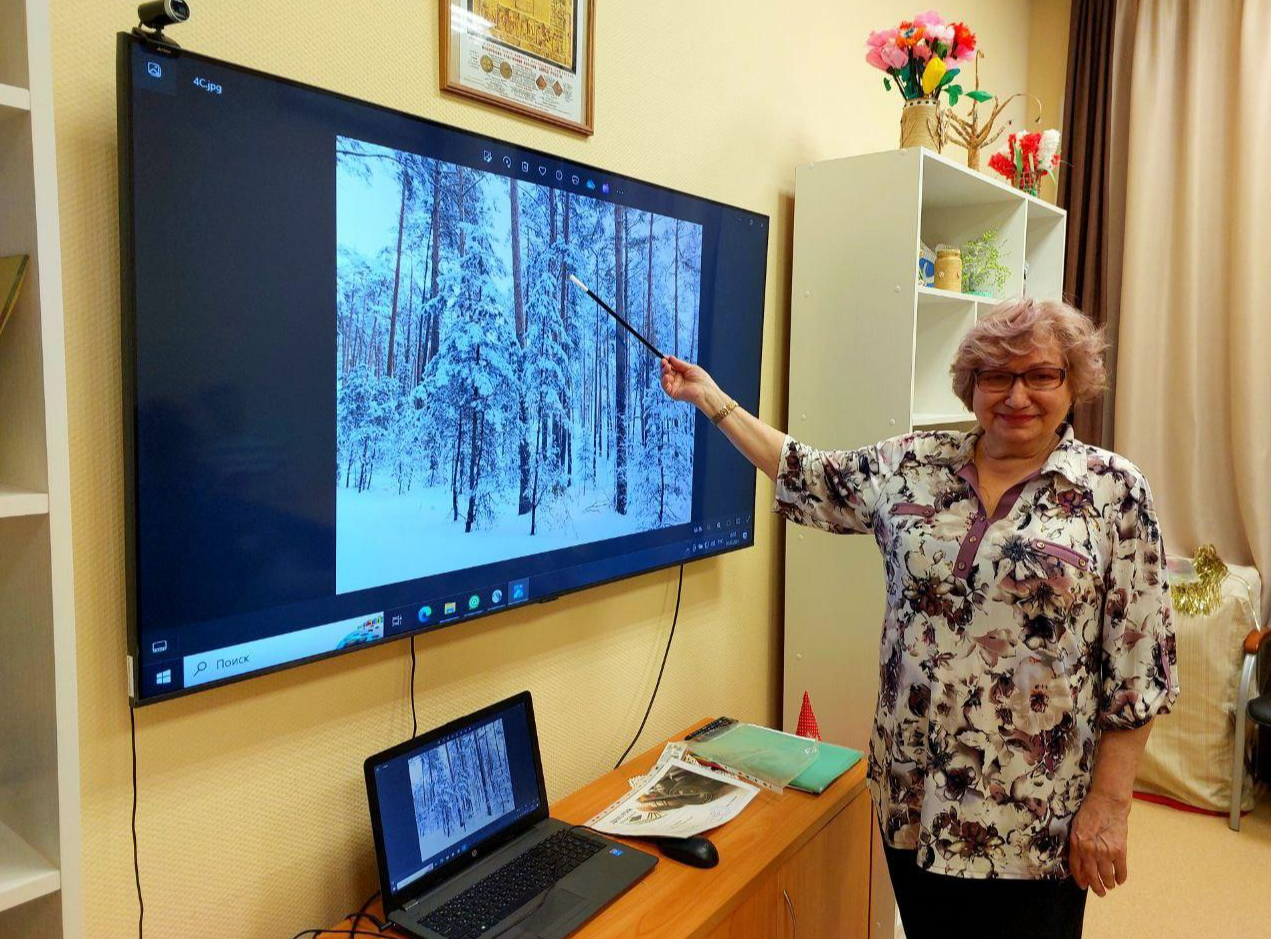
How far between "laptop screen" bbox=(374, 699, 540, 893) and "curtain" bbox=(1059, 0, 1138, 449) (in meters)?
2.89

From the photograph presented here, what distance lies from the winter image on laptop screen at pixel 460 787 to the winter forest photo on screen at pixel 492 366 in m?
0.29

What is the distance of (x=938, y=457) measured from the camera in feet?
5.34

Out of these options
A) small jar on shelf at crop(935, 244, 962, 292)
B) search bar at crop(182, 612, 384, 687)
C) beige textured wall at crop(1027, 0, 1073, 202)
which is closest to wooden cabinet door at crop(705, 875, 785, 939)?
search bar at crop(182, 612, 384, 687)

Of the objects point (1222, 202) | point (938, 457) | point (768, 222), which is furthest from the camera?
point (1222, 202)

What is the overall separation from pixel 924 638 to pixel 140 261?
4.16ft

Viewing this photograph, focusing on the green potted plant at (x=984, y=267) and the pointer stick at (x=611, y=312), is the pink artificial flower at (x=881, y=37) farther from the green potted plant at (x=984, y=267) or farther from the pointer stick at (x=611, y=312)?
the pointer stick at (x=611, y=312)

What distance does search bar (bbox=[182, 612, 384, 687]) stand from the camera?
3.94 feet

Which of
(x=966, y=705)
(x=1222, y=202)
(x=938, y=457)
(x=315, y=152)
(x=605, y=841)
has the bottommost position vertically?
(x=605, y=841)

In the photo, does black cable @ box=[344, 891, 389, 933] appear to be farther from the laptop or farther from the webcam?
the webcam

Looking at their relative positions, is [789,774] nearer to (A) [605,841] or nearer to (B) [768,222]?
(A) [605,841]

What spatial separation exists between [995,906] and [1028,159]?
2281 mm

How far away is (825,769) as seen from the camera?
75.7 inches

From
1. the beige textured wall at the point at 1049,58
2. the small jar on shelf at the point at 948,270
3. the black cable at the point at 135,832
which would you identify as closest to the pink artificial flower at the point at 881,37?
the small jar on shelf at the point at 948,270

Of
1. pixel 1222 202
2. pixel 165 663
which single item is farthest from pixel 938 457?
pixel 1222 202
